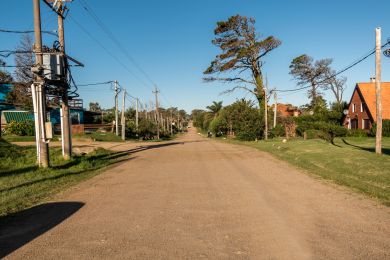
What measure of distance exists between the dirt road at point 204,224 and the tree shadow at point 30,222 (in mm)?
17

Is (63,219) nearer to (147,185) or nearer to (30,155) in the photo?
(147,185)

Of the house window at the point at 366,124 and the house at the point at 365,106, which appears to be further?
the house window at the point at 366,124

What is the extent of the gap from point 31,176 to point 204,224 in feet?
27.6

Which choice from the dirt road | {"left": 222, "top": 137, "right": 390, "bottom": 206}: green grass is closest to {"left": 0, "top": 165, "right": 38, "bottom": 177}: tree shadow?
the dirt road

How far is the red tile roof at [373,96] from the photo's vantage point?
1583 inches

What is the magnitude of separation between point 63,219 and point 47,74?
10095 millimetres

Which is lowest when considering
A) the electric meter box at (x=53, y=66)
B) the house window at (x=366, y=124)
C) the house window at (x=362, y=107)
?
the house window at (x=366, y=124)

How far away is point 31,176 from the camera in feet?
39.4

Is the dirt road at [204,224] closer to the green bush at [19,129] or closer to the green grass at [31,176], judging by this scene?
the green grass at [31,176]

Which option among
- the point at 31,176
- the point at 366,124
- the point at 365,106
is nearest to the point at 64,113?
the point at 31,176

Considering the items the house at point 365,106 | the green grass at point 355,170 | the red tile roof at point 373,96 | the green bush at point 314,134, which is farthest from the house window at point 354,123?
the green grass at point 355,170

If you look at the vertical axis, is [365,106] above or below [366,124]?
above

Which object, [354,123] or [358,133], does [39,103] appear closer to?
[358,133]

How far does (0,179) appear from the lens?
37.7 ft
